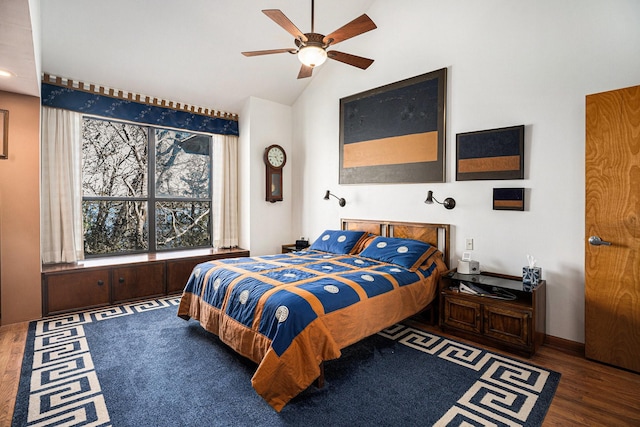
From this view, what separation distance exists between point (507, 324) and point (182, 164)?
4.57m

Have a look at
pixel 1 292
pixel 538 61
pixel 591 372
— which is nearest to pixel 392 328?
pixel 591 372

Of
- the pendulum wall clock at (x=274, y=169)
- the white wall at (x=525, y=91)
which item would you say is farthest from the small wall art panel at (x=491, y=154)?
the pendulum wall clock at (x=274, y=169)

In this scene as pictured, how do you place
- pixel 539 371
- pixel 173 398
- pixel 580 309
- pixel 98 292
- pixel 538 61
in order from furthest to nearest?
pixel 98 292
pixel 538 61
pixel 580 309
pixel 539 371
pixel 173 398

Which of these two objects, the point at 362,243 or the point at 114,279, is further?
the point at 362,243

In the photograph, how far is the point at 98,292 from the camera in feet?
12.3

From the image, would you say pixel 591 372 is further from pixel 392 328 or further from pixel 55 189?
pixel 55 189

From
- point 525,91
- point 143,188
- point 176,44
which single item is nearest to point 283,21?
point 176,44

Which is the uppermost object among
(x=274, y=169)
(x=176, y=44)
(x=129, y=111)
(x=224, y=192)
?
(x=176, y=44)

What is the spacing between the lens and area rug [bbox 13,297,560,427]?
188 centimetres

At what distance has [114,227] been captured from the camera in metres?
4.38

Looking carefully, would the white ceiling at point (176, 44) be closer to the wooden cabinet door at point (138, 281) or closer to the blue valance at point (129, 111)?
the blue valance at point (129, 111)

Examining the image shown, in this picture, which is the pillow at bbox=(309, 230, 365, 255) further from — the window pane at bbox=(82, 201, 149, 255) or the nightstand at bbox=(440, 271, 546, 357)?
the window pane at bbox=(82, 201, 149, 255)

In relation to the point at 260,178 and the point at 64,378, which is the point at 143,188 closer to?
the point at 260,178

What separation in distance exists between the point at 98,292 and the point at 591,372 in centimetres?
473
